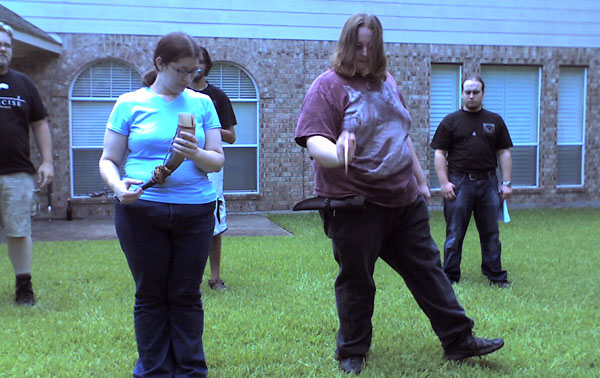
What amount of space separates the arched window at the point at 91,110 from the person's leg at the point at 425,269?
883 centimetres

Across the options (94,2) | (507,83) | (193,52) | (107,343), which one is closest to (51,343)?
(107,343)

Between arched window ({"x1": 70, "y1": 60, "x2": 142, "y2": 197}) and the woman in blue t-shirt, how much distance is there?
28.2 feet

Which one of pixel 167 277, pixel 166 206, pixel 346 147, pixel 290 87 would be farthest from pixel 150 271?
pixel 290 87

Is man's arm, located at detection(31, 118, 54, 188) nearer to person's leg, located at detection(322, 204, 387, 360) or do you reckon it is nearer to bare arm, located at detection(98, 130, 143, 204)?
bare arm, located at detection(98, 130, 143, 204)

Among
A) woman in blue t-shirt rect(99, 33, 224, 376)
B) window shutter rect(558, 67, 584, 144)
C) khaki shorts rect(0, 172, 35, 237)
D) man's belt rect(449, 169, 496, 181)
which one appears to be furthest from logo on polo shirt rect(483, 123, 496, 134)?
window shutter rect(558, 67, 584, 144)

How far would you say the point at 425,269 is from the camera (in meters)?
3.50

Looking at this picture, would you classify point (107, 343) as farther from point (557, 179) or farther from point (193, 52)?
point (557, 179)

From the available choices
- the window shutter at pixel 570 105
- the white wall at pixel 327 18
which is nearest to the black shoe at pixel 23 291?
the white wall at pixel 327 18

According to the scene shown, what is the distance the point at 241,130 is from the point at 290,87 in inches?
49.6

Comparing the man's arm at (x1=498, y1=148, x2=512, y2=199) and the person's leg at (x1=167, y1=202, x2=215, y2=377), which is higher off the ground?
the man's arm at (x1=498, y1=148, x2=512, y2=199)

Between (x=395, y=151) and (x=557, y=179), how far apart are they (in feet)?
37.4

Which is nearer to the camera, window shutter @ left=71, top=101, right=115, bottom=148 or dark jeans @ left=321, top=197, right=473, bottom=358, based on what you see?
dark jeans @ left=321, top=197, right=473, bottom=358

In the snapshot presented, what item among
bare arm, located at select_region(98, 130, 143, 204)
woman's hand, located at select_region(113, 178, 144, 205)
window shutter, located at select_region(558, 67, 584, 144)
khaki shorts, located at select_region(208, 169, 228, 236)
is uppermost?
window shutter, located at select_region(558, 67, 584, 144)

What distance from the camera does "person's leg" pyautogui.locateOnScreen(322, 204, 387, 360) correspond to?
11.1 ft
